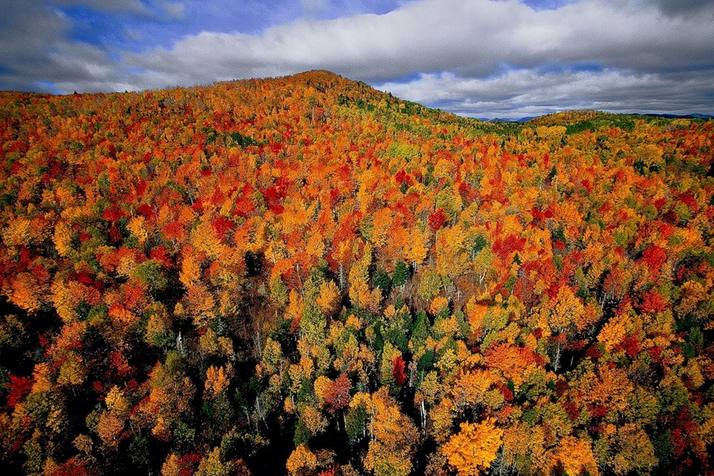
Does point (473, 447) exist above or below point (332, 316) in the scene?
below

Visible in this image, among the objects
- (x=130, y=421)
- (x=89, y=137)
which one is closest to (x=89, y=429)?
(x=130, y=421)

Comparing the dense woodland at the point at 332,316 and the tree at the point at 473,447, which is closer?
the tree at the point at 473,447

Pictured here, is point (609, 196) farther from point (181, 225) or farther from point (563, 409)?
point (181, 225)

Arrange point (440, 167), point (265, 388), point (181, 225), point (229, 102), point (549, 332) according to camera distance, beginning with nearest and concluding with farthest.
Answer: point (265, 388)
point (549, 332)
point (181, 225)
point (440, 167)
point (229, 102)

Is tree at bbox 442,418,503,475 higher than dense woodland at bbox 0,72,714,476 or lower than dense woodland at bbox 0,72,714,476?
lower

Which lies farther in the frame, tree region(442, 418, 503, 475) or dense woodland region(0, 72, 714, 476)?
dense woodland region(0, 72, 714, 476)

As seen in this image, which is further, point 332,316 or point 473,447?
point 332,316

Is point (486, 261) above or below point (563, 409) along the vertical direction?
above

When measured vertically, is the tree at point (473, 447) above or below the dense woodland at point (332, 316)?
below
